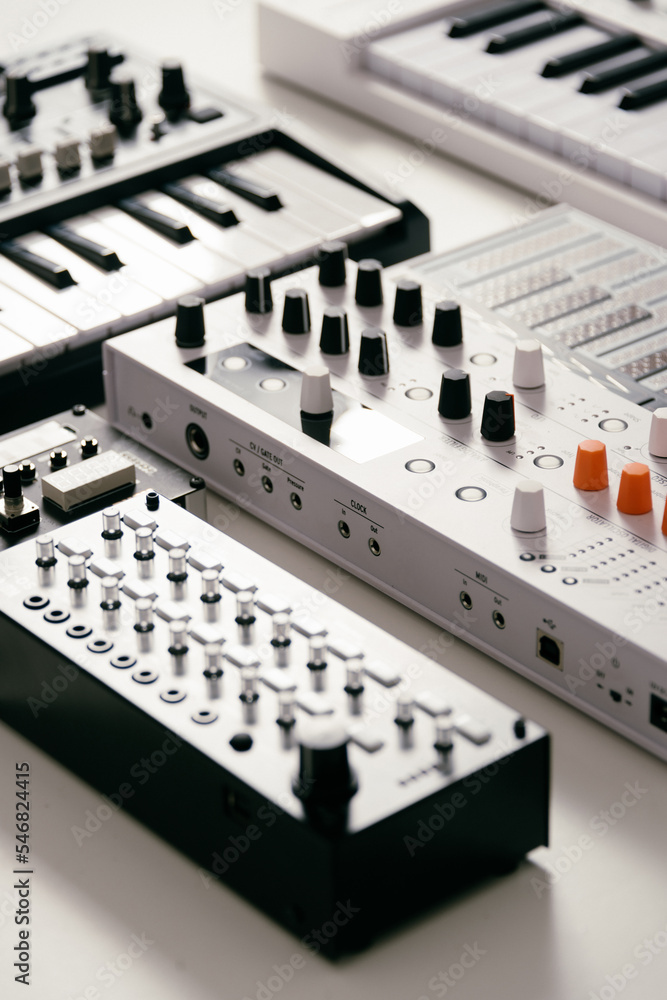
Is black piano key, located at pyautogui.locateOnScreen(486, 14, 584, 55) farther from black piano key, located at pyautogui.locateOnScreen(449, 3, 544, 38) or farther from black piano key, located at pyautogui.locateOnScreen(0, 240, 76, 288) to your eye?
black piano key, located at pyautogui.locateOnScreen(0, 240, 76, 288)

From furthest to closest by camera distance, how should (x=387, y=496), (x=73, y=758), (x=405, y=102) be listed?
(x=405, y=102), (x=387, y=496), (x=73, y=758)

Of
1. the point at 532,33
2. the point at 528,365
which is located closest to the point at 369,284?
the point at 528,365

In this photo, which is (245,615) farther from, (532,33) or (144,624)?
(532,33)

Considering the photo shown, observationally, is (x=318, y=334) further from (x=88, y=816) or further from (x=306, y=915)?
(x=306, y=915)

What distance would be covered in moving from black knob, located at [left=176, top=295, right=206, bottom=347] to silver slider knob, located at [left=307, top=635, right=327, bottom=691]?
113 cm

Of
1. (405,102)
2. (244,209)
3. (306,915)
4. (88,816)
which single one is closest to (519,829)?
(306,915)

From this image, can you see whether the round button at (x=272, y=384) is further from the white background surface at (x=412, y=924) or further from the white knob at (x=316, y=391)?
the white background surface at (x=412, y=924)

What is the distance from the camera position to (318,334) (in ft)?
12.3

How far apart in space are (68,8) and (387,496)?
348 centimetres

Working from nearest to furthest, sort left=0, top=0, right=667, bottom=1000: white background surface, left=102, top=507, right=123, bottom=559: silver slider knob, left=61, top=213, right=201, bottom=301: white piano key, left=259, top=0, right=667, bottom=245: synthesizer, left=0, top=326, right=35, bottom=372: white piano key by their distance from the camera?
left=0, top=0, right=667, bottom=1000: white background surface → left=102, top=507, right=123, bottom=559: silver slider knob → left=0, top=326, right=35, bottom=372: white piano key → left=61, top=213, right=201, bottom=301: white piano key → left=259, top=0, right=667, bottom=245: synthesizer

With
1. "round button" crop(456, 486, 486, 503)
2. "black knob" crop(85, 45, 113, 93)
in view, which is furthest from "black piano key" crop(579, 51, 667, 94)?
"round button" crop(456, 486, 486, 503)

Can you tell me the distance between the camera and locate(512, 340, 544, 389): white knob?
348 cm

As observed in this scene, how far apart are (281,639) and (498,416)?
30.5 inches

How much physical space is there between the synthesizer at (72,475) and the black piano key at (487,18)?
2219 millimetres
